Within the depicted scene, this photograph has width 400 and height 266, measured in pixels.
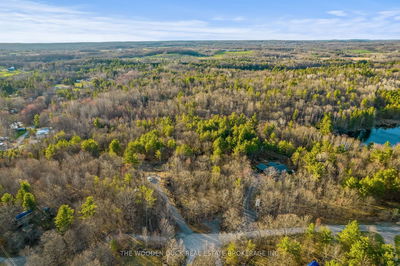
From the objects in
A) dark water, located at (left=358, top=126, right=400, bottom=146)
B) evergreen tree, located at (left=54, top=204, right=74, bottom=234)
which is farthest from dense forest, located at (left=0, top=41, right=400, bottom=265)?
dark water, located at (left=358, top=126, right=400, bottom=146)

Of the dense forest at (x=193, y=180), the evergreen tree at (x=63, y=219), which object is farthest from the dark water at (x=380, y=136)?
the evergreen tree at (x=63, y=219)

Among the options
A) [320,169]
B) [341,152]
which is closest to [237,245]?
[320,169]

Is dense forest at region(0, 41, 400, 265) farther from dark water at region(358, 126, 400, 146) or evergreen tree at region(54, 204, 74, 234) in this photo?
dark water at region(358, 126, 400, 146)

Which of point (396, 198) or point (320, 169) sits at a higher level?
point (320, 169)

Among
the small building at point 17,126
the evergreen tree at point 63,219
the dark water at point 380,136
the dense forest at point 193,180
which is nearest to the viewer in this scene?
the dense forest at point 193,180

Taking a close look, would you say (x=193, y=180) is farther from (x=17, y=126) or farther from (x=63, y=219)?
(x=17, y=126)

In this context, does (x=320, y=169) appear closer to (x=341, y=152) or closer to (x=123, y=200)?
(x=341, y=152)

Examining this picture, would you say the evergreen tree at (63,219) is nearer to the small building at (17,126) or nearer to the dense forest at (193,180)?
the dense forest at (193,180)

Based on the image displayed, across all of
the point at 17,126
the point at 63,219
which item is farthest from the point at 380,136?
the point at 17,126

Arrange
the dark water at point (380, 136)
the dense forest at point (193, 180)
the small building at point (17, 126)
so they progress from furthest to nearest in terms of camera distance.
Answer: the small building at point (17, 126) < the dark water at point (380, 136) < the dense forest at point (193, 180)
